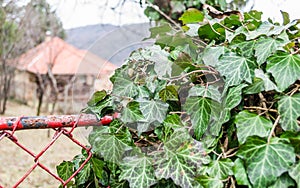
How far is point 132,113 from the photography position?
1.73 ft

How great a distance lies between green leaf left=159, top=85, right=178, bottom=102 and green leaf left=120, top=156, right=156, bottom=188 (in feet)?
0.31

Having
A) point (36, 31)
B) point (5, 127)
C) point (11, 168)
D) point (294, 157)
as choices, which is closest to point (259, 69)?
point (294, 157)

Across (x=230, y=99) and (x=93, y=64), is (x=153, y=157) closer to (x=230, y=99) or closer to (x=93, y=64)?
(x=230, y=99)

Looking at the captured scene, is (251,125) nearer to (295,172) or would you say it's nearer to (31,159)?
(295,172)

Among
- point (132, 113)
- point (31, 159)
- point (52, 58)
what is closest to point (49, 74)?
point (52, 58)

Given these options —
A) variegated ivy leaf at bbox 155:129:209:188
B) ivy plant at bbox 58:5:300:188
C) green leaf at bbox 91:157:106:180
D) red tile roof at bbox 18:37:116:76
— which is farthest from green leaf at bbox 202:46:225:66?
red tile roof at bbox 18:37:116:76

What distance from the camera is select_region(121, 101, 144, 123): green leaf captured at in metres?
0.53

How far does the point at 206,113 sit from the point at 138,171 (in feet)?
0.42

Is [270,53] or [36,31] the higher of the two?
[270,53]

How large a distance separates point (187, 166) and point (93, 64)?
0.35 meters

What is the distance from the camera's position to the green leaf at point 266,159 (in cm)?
43

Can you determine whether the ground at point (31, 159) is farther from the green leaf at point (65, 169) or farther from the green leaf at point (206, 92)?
the green leaf at point (206, 92)

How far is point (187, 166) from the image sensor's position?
50 centimetres

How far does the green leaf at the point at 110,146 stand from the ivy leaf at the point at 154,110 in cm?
5
